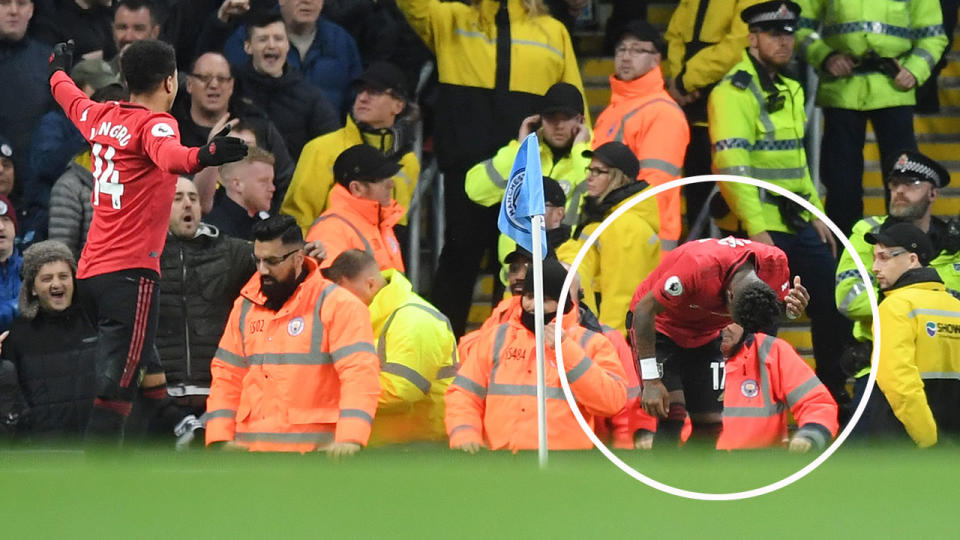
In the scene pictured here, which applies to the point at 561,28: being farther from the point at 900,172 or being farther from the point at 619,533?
the point at 619,533

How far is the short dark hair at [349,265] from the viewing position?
386 inches

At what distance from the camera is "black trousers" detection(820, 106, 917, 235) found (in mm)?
12070

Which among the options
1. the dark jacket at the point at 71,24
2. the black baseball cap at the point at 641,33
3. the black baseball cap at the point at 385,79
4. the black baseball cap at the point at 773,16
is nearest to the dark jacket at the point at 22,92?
the dark jacket at the point at 71,24

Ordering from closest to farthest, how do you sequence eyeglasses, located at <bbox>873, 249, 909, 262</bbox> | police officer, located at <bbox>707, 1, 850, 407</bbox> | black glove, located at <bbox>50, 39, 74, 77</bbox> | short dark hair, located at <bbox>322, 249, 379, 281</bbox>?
black glove, located at <bbox>50, 39, 74, 77</bbox> → short dark hair, located at <bbox>322, 249, 379, 281</bbox> → eyeglasses, located at <bbox>873, 249, 909, 262</bbox> → police officer, located at <bbox>707, 1, 850, 407</bbox>

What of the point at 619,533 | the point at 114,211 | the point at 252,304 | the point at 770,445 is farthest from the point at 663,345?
the point at 619,533

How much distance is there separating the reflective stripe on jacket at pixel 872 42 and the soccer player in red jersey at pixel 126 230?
493 centimetres

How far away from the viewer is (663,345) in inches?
383

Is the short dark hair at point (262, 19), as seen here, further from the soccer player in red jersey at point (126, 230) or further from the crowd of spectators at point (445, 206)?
the soccer player in red jersey at point (126, 230)

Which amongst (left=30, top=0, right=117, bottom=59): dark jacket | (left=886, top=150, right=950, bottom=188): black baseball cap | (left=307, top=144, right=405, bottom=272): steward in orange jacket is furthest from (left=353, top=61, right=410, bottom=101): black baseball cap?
(left=886, top=150, right=950, bottom=188): black baseball cap

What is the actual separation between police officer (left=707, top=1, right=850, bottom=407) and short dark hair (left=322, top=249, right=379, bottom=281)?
2.59 m

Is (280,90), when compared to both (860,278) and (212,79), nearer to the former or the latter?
(212,79)

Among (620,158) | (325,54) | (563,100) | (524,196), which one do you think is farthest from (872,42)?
(524,196)

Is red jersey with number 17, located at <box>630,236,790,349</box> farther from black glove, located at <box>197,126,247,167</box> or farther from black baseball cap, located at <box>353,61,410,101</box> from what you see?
black baseball cap, located at <box>353,61,410,101</box>

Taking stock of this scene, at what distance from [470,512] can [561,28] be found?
6301 mm
